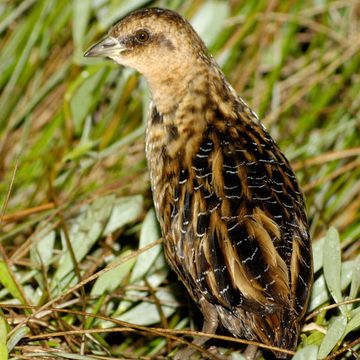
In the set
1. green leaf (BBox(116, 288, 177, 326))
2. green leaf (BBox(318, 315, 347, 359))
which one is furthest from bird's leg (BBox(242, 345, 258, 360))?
green leaf (BBox(116, 288, 177, 326))

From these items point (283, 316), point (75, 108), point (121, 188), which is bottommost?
point (283, 316)

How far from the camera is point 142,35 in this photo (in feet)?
12.0

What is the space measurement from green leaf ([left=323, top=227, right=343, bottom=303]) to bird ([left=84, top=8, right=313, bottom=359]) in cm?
15

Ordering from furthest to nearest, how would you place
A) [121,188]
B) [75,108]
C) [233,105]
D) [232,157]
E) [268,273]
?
[75,108] → [121,188] → [233,105] → [232,157] → [268,273]

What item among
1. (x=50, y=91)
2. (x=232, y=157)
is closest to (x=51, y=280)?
(x=232, y=157)

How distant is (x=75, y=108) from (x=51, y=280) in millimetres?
1221

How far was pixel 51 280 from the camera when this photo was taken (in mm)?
3814

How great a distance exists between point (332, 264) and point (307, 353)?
1.79ft

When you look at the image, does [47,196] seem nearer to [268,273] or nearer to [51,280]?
[51,280]

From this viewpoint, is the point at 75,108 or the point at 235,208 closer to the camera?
the point at 235,208

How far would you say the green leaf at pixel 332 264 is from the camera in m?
3.35

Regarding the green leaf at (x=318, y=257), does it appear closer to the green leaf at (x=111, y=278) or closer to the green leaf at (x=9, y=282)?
the green leaf at (x=111, y=278)

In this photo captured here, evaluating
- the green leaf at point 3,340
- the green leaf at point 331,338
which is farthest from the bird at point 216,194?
the green leaf at point 3,340

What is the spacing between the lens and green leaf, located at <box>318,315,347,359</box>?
3129mm
